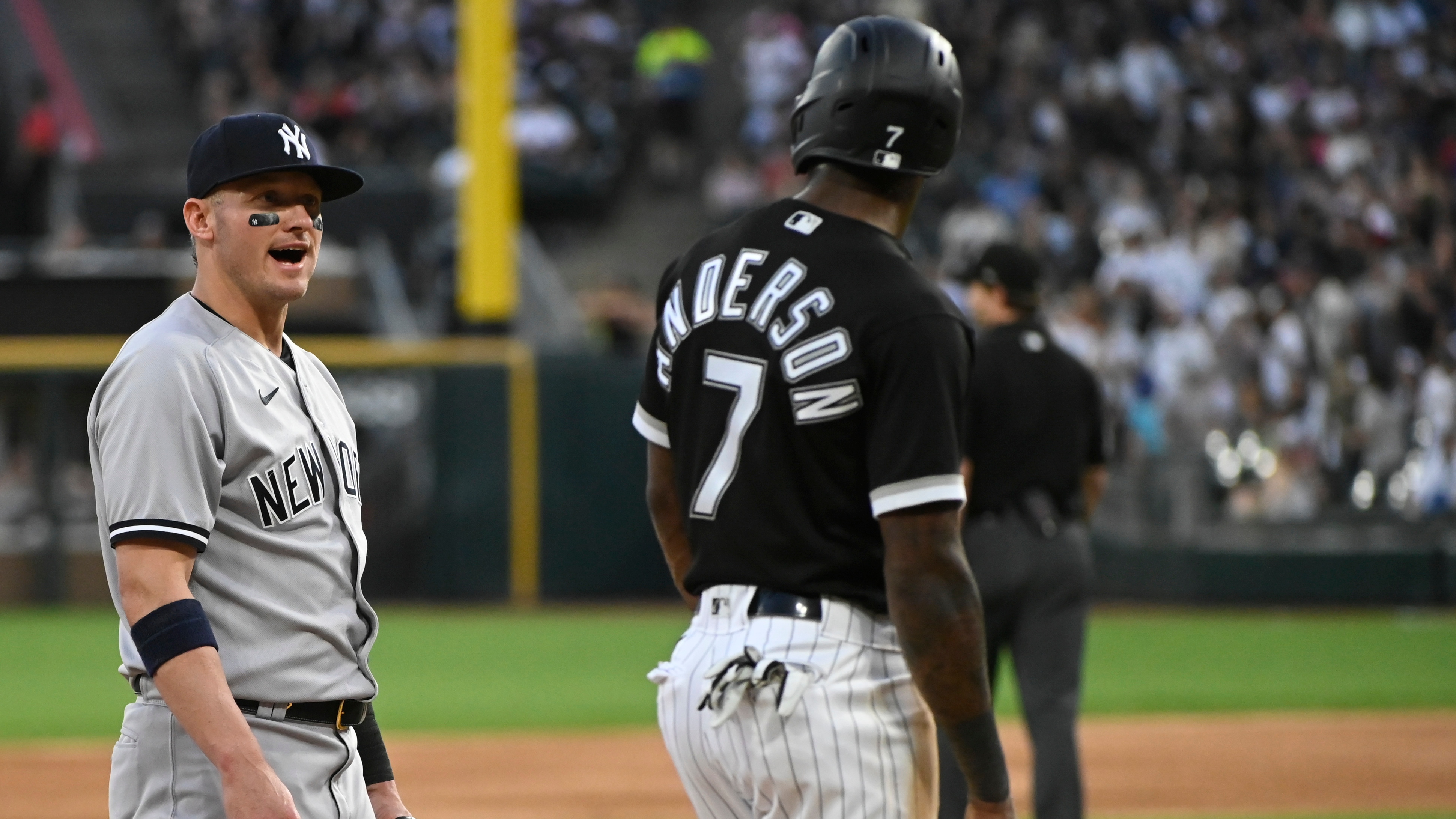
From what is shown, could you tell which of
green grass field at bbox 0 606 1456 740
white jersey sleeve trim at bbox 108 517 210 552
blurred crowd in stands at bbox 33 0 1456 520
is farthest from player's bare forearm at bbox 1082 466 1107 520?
blurred crowd in stands at bbox 33 0 1456 520

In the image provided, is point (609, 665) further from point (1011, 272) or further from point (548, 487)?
point (1011, 272)

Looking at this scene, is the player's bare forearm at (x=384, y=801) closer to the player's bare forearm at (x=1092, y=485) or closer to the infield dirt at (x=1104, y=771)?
the player's bare forearm at (x=1092, y=485)

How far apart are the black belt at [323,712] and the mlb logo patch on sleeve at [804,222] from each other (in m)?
1.10

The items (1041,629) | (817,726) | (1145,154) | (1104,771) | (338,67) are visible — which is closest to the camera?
(817,726)

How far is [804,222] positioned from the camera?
303cm

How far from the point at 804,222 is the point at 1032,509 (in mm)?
2817

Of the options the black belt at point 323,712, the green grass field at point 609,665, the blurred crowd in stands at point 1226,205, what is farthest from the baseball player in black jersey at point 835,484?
the blurred crowd in stands at point 1226,205

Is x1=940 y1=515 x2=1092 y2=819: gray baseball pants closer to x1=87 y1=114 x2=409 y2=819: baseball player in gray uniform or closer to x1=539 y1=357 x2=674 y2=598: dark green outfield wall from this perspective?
x1=87 y1=114 x2=409 y2=819: baseball player in gray uniform

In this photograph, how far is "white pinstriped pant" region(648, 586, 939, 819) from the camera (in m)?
2.88

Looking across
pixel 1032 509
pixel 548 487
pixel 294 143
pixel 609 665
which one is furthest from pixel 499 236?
pixel 294 143

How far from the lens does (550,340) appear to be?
1852cm

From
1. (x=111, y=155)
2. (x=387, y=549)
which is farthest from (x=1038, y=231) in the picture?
(x=111, y=155)

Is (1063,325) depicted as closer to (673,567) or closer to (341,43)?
(341,43)

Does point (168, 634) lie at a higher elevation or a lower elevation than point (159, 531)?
lower
